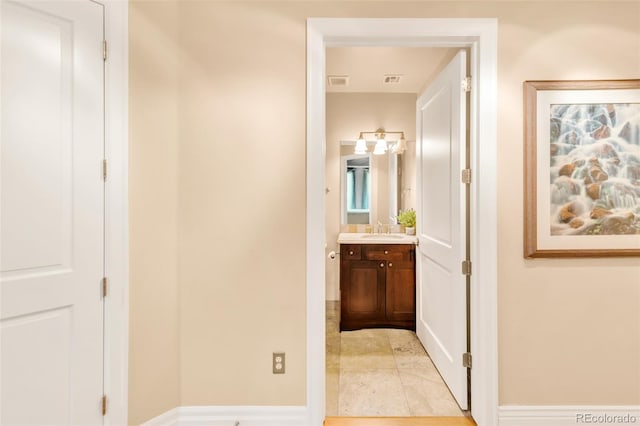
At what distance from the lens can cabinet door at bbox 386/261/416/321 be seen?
335 centimetres

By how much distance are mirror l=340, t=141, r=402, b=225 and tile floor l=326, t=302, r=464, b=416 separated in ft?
4.37

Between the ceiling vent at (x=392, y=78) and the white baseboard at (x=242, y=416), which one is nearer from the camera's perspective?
the white baseboard at (x=242, y=416)

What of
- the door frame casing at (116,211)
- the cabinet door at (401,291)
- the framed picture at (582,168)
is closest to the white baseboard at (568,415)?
the framed picture at (582,168)

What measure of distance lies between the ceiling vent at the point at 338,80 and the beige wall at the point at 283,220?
4.89ft

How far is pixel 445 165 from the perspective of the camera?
2365 mm

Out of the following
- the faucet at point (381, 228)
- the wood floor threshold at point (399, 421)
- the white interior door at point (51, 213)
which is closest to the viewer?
the white interior door at point (51, 213)

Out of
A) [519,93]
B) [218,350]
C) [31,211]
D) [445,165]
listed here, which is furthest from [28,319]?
[519,93]

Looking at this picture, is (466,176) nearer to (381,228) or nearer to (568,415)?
(568,415)

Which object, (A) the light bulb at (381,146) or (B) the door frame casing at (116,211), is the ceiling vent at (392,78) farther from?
(B) the door frame casing at (116,211)

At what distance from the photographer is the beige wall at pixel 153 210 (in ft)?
5.92

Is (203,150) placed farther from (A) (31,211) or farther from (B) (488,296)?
(B) (488,296)

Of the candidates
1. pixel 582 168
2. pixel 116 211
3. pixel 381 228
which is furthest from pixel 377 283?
pixel 116 211

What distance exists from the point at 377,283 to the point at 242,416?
179 cm

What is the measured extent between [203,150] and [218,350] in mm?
1134
